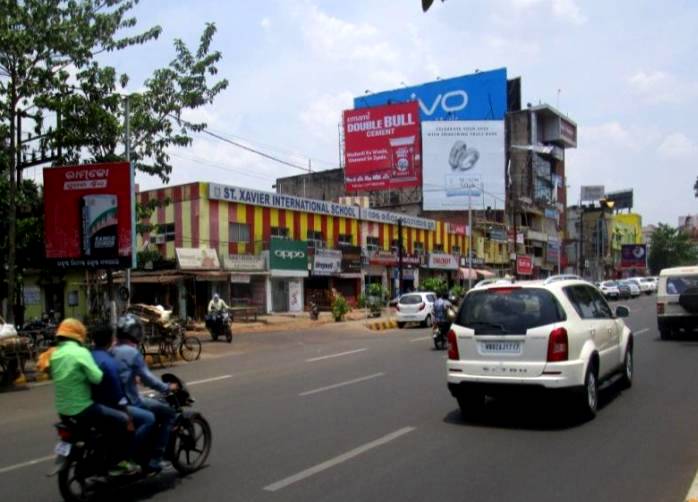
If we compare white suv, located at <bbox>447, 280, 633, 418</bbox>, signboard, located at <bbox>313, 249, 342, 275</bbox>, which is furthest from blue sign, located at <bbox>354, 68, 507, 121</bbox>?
white suv, located at <bbox>447, 280, 633, 418</bbox>

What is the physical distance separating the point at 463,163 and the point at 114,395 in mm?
56886

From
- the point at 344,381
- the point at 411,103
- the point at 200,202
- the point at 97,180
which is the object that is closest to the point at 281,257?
the point at 200,202

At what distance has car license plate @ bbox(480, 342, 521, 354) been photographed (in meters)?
8.13

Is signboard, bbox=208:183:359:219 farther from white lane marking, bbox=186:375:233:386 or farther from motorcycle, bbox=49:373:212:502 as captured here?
motorcycle, bbox=49:373:212:502

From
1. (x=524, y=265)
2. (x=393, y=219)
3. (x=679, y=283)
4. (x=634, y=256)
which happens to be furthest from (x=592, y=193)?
(x=679, y=283)

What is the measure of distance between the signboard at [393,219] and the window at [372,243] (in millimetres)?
1297

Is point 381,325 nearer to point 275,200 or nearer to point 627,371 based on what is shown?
point 275,200

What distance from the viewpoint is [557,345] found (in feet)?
26.1

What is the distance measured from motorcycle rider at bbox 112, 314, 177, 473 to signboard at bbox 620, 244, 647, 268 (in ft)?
312

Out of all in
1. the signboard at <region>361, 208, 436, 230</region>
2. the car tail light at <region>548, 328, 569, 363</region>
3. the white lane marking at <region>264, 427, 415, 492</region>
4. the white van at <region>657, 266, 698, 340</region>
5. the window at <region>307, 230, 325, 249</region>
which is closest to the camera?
the white lane marking at <region>264, 427, 415, 492</region>

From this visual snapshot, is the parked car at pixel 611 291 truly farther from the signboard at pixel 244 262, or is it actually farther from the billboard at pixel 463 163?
the signboard at pixel 244 262

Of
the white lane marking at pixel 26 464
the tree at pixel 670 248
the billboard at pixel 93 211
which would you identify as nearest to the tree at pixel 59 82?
the billboard at pixel 93 211

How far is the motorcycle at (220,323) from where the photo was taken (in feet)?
77.6

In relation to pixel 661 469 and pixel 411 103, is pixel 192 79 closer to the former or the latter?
pixel 661 469
